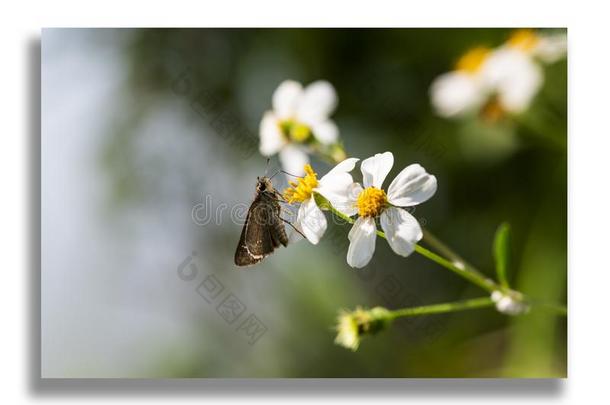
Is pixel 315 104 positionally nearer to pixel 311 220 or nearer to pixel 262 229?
pixel 262 229

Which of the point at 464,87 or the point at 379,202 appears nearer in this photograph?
the point at 379,202

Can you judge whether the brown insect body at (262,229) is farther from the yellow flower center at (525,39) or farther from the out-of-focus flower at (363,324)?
the yellow flower center at (525,39)

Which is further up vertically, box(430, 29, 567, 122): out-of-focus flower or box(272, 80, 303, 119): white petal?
box(430, 29, 567, 122): out-of-focus flower

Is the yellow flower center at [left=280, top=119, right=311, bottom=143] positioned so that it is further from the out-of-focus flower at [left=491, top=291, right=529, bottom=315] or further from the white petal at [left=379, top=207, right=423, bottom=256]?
the out-of-focus flower at [left=491, top=291, right=529, bottom=315]

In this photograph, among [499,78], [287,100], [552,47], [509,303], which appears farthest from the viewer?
[499,78]

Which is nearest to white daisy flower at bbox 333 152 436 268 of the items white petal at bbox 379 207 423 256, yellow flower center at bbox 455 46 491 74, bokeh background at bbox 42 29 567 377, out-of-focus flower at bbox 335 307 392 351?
white petal at bbox 379 207 423 256

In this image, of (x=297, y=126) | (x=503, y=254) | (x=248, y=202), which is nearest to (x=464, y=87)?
(x=297, y=126)
